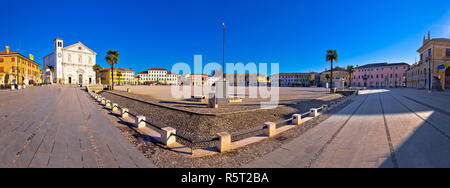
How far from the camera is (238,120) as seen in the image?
9.02 meters

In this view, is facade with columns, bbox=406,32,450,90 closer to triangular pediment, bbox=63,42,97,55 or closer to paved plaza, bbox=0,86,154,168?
paved plaza, bbox=0,86,154,168

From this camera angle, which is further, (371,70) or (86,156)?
(371,70)

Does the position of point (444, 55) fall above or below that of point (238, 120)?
above

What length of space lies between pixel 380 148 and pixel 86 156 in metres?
8.14

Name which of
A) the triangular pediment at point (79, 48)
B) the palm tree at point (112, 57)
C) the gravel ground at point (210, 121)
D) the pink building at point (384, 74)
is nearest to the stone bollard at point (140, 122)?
the gravel ground at point (210, 121)

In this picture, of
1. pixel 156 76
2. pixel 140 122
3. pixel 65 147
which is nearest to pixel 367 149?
pixel 140 122

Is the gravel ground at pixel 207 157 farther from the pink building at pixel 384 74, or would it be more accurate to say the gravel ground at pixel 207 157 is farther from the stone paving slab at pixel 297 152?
the pink building at pixel 384 74

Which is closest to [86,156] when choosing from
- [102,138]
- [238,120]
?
[102,138]

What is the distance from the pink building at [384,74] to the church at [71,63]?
408 ft

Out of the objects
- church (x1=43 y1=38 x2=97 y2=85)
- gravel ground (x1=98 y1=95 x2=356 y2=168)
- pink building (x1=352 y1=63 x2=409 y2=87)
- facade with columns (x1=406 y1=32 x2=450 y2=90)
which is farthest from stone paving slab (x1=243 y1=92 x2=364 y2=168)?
pink building (x1=352 y1=63 x2=409 y2=87)

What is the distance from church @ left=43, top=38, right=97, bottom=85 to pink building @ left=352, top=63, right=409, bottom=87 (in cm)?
12438

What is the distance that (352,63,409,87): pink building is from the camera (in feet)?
235
